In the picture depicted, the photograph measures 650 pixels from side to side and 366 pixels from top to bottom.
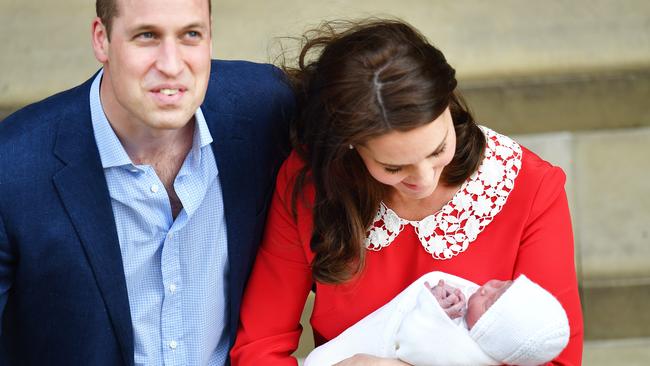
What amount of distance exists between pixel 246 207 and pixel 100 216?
0.34 metres

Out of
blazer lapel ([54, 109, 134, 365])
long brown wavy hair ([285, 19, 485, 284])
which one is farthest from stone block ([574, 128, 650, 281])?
blazer lapel ([54, 109, 134, 365])

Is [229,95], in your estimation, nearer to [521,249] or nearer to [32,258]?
[32,258]

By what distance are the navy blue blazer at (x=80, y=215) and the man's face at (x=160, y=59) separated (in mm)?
173

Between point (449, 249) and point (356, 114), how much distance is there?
417mm

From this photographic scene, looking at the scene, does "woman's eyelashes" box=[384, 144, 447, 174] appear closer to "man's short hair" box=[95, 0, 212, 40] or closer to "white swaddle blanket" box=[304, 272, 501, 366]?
"white swaddle blanket" box=[304, 272, 501, 366]

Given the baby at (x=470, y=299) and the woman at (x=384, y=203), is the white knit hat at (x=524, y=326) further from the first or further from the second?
the woman at (x=384, y=203)

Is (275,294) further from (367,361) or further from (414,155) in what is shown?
(414,155)

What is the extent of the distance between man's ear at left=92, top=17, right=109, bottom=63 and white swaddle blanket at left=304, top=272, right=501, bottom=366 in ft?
2.60

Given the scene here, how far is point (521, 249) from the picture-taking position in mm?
2455

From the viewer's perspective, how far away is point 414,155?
224cm

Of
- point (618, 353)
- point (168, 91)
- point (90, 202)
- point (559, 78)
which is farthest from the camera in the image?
point (559, 78)

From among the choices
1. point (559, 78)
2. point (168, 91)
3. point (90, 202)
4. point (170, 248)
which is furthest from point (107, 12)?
point (559, 78)

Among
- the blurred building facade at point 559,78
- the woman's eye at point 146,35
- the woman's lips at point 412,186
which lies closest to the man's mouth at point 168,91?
the woman's eye at point 146,35

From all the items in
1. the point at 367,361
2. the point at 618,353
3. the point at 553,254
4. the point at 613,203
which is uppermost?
the point at 553,254
